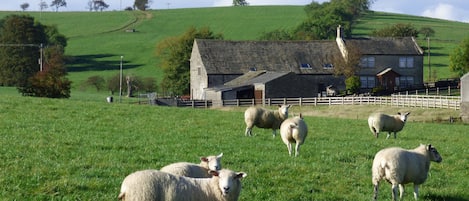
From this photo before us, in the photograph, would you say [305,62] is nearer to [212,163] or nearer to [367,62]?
[367,62]

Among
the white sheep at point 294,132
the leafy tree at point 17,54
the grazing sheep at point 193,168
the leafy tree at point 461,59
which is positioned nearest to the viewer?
the grazing sheep at point 193,168

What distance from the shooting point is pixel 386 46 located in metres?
84.0

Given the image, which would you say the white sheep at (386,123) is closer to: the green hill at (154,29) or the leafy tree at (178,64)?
the leafy tree at (178,64)

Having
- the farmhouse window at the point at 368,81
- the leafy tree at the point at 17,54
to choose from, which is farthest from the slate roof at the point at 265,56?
the leafy tree at the point at 17,54

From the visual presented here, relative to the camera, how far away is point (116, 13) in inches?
6560

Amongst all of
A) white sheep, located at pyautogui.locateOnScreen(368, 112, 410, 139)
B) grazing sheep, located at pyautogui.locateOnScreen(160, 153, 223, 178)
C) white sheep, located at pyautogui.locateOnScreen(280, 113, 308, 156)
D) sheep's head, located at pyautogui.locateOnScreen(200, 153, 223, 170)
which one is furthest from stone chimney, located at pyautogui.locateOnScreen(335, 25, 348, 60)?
grazing sheep, located at pyautogui.locateOnScreen(160, 153, 223, 178)

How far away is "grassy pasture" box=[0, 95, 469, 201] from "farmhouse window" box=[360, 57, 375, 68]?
55280 millimetres

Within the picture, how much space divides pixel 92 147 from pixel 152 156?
7.33 feet

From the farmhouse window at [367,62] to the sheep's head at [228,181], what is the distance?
243 feet

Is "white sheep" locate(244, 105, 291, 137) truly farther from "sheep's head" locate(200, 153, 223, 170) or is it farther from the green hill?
the green hill

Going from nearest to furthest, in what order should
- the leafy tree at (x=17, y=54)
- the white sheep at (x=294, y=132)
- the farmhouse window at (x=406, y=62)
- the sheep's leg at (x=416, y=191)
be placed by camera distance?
the sheep's leg at (x=416, y=191)
the white sheep at (x=294, y=132)
the farmhouse window at (x=406, y=62)
the leafy tree at (x=17, y=54)

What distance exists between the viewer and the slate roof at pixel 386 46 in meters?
82.8

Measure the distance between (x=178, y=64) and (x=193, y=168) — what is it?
84.5 meters

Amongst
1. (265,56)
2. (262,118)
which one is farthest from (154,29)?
(262,118)
